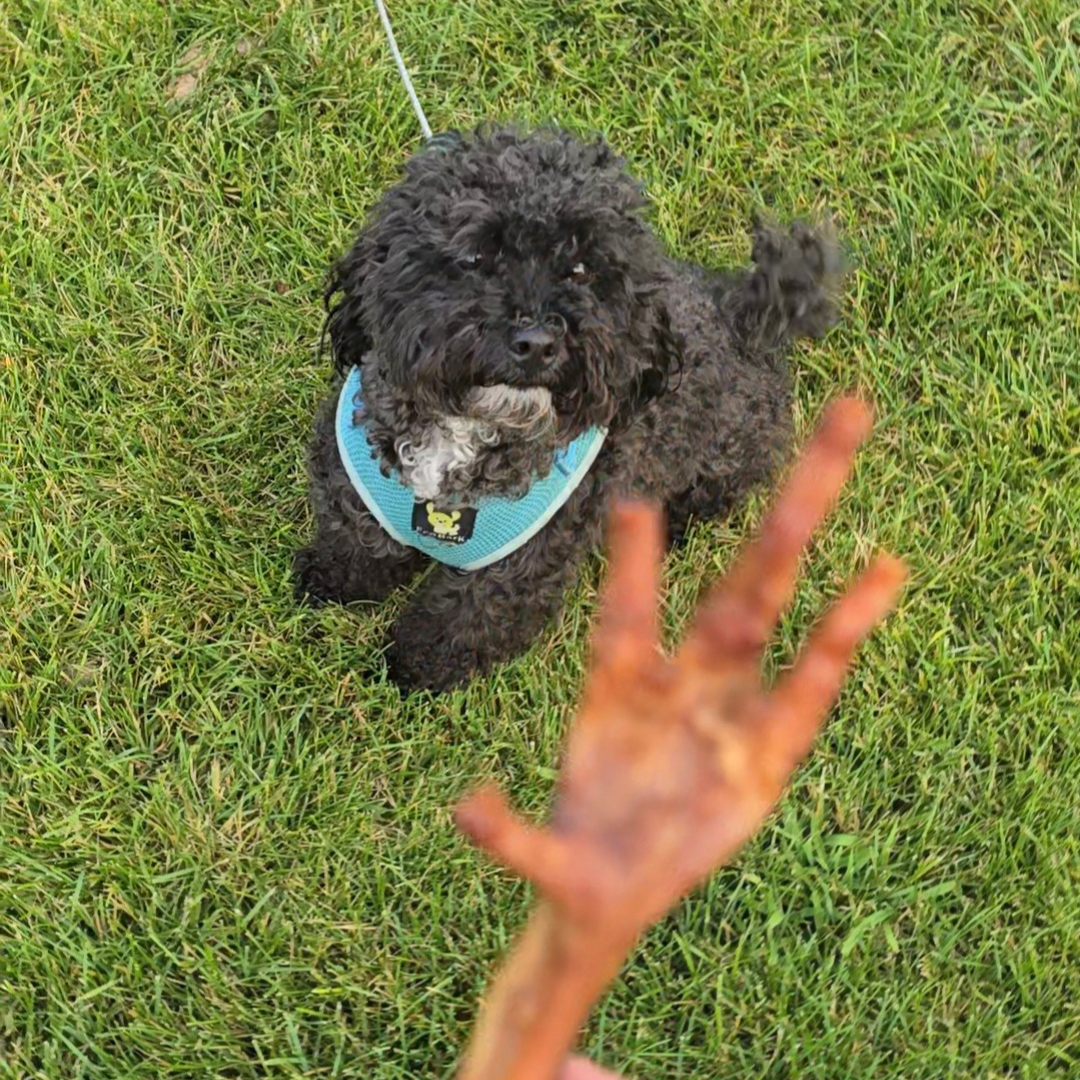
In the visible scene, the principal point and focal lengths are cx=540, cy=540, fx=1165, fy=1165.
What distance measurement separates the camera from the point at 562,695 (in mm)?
3027

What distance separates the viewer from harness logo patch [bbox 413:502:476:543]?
2.51 meters

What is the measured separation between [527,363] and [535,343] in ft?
0.13

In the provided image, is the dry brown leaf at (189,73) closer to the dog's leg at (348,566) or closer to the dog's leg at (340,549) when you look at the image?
the dog's leg at (340,549)

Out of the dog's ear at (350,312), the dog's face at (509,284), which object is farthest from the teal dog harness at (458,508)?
the dog's face at (509,284)

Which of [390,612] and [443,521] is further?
[390,612]

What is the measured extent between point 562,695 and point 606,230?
51.1 inches

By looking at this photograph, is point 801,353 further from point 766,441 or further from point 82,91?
point 82,91

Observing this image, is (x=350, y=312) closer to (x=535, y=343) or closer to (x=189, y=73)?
(x=535, y=343)

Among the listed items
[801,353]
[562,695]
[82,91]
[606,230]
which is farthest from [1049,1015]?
[82,91]

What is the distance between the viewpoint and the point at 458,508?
8.22 ft

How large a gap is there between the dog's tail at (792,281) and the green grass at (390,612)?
0.83m

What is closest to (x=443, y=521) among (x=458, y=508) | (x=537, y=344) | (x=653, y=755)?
(x=458, y=508)

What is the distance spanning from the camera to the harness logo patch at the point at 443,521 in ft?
8.23

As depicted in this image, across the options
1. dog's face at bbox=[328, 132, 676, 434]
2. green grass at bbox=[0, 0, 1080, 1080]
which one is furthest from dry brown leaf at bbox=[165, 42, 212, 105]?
dog's face at bbox=[328, 132, 676, 434]
